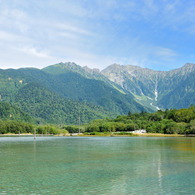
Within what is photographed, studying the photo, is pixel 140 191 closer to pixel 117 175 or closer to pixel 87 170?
pixel 117 175

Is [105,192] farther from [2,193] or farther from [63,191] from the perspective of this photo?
[2,193]

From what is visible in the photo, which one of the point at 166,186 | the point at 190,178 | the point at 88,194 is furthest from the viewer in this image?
the point at 190,178

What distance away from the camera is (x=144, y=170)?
4059 centimetres

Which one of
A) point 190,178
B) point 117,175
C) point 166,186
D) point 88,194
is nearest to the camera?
point 88,194

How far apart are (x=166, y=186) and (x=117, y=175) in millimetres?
8159

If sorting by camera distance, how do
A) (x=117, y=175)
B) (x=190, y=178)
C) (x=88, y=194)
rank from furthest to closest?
(x=117, y=175)
(x=190, y=178)
(x=88, y=194)

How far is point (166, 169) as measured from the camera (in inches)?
1628

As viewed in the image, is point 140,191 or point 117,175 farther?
point 117,175

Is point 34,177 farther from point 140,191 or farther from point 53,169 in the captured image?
point 140,191

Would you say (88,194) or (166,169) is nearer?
(88,194)

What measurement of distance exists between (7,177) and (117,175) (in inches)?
545

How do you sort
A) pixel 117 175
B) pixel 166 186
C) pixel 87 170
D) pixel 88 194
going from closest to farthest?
pixel 88 194, pixel 166 186, pixel 117 175, pixel 87 170

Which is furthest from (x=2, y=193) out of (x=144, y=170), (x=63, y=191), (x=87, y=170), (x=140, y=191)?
(x=144, y=170)

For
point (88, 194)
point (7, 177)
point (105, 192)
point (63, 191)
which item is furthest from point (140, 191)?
point (7, 177)
